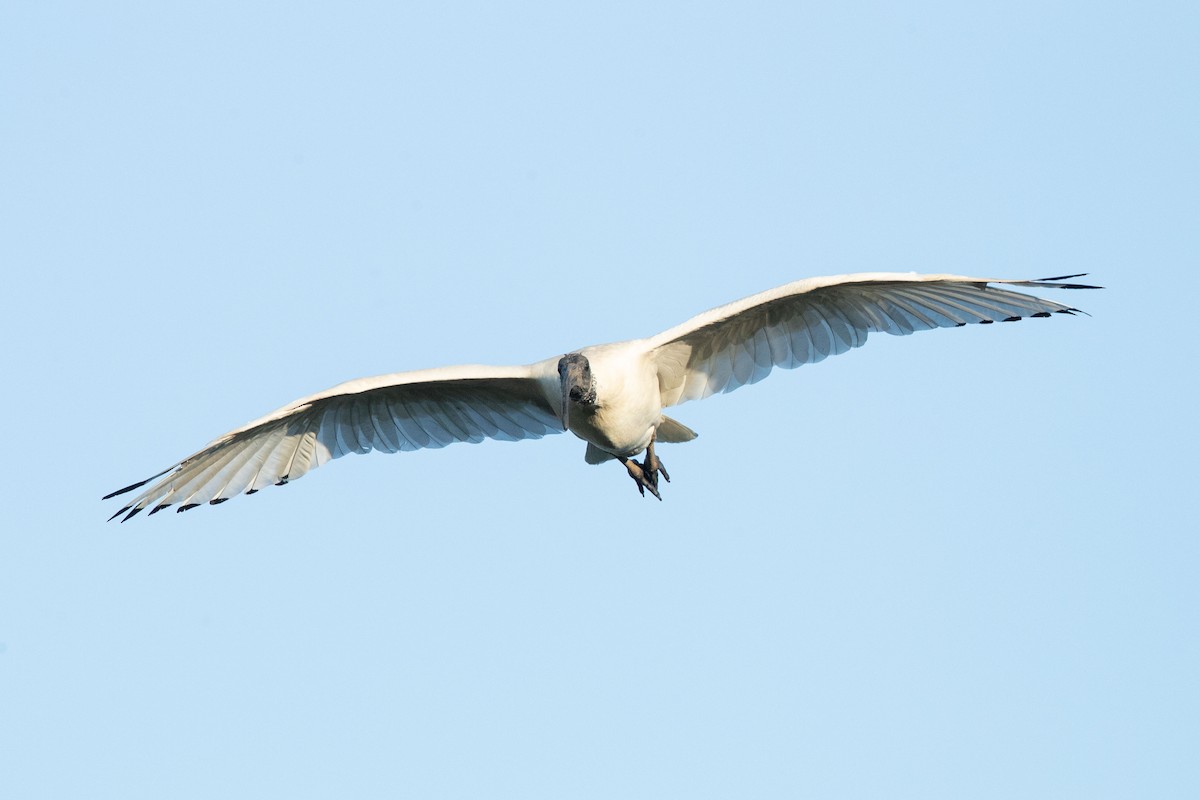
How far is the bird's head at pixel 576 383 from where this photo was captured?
10.4 meters

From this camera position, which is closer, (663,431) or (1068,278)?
(1068,278)

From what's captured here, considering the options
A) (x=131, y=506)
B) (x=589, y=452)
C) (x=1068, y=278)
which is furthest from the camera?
(x=589, y=452)

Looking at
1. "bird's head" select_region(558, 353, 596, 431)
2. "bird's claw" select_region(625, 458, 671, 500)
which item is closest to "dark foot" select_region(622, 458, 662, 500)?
"bird's claw" select_region(625, 458, 671, 500)

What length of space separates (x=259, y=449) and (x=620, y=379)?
8.85 feet

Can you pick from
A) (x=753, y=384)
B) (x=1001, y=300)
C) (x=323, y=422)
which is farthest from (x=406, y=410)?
(x=1001, y=300)

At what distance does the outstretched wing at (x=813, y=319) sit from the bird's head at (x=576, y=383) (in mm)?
563

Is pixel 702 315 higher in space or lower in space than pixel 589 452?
higher

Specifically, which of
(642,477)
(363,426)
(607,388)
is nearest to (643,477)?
(642,477)

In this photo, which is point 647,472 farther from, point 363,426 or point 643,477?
point 363,426

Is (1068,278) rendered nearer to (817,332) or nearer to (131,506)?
(817,332)

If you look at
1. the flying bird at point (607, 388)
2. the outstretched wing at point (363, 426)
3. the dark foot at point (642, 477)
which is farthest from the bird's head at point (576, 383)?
the dark foot at point (642, 477)

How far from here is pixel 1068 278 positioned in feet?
34.0

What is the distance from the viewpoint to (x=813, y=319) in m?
11.1

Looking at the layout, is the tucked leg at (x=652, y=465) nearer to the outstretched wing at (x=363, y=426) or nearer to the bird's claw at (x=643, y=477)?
the bird's claw at (x=643, y=477)
